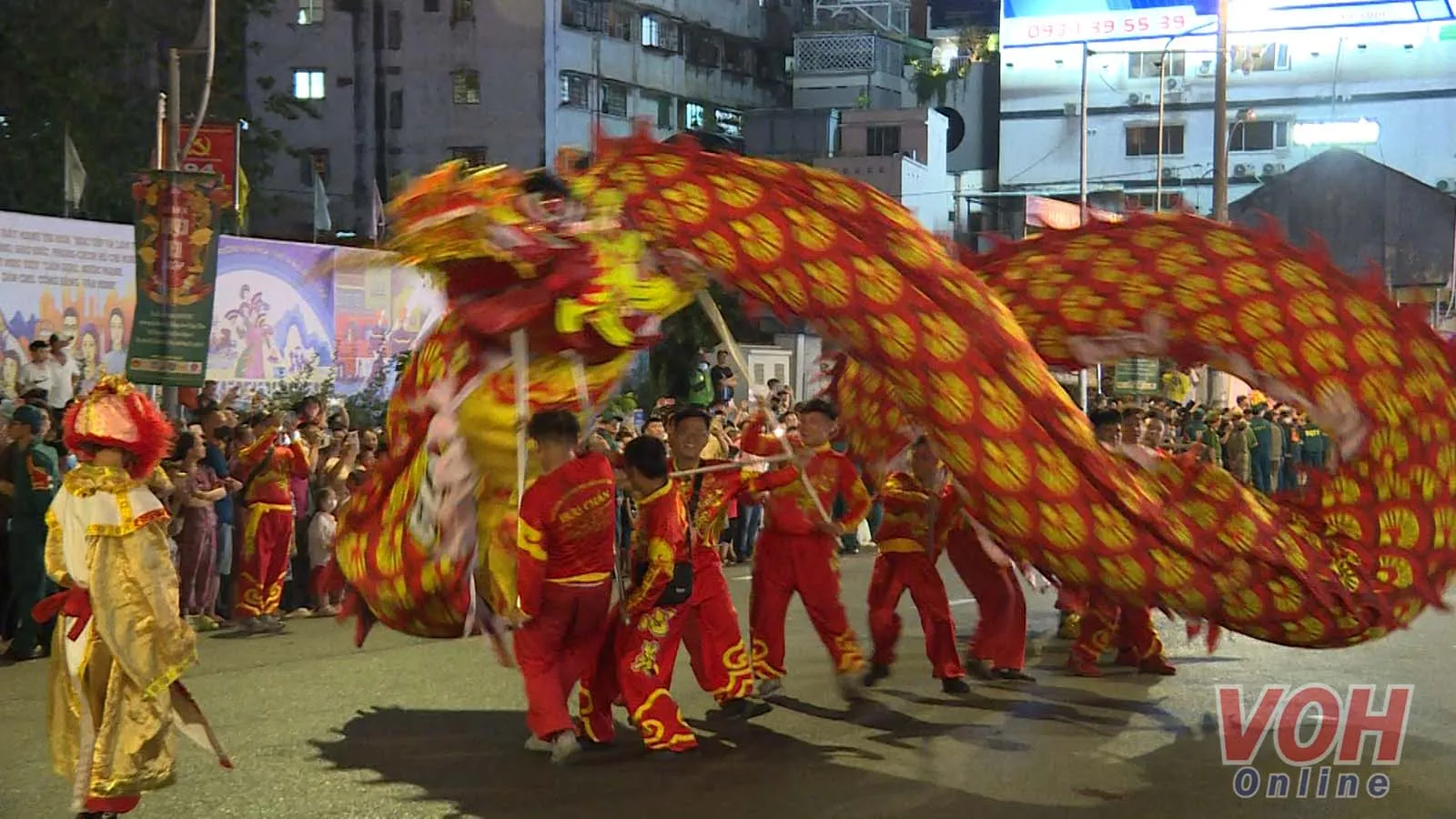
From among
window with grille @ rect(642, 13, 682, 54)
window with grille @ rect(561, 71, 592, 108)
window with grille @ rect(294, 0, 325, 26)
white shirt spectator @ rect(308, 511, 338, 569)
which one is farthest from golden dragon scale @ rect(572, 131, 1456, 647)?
window with grille @ rect(642, 13, 682, 54)

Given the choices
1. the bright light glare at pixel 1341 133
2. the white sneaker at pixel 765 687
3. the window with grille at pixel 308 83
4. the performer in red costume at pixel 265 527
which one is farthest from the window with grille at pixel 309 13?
the white sneaker at pixel 765 687

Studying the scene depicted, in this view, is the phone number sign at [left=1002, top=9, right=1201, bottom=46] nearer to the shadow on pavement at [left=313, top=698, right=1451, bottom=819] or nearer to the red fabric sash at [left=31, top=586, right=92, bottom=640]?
the shadow on pavement at [left=313, top=698, right=1451, bottom=819]

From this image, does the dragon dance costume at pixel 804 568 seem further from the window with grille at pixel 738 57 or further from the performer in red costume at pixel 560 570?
the window with grille at pixel 738 57

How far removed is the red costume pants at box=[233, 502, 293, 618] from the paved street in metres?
0.90

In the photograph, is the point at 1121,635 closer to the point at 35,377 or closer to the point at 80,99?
the point at 35,377

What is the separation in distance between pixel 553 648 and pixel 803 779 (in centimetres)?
116

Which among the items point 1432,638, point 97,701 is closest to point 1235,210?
point 1432,638

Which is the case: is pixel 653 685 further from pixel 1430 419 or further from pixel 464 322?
pixel 1430 419

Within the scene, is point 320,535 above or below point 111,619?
below

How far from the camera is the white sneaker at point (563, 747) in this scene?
7055mm

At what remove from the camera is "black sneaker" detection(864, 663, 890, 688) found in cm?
902

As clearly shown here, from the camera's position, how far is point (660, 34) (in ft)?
137

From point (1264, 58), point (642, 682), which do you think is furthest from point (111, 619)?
point (1264, 58)

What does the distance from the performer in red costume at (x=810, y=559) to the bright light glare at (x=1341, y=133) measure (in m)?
41.4
